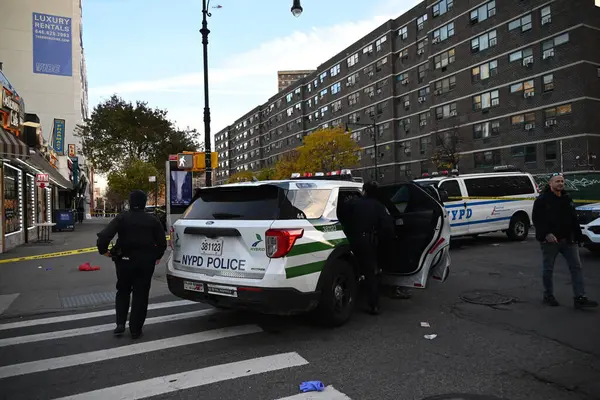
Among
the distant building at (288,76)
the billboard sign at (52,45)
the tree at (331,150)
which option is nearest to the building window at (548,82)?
the tree at (331,150)

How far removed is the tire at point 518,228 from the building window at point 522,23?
3048 cm

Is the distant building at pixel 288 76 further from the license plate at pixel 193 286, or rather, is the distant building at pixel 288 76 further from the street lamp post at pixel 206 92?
the license plate at pixel 193 286

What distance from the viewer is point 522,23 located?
37000 mm

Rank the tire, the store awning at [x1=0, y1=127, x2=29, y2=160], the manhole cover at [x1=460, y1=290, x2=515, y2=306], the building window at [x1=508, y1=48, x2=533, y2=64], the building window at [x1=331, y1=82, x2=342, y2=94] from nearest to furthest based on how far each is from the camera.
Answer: the manhole cover at [x1=460, y1=290, x2=515, y2=306], the store awning at [x1=0, y1=127, x2=29, y2=160], the tire, the building window at [x1=508, y1=48, x2=533, y2=64], the building window at [x1=331, y1=82, x2=342, y2=94]

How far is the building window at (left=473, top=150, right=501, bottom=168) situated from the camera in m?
39.8

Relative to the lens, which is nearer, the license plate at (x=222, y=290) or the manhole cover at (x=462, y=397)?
the manhole cover at (x=462, y=397)

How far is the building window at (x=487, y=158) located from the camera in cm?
3976

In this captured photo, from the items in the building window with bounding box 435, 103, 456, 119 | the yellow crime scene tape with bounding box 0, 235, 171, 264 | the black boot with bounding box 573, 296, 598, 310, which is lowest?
the yellow crime scene tape with bounding box 0, 235, 171, 264

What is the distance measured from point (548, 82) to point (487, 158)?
8409 millimetres

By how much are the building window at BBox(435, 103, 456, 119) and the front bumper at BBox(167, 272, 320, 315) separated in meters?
43.9

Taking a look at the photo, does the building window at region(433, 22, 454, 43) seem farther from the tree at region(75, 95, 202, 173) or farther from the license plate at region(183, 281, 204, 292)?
the license plate at region(183, 281, 204, 292)

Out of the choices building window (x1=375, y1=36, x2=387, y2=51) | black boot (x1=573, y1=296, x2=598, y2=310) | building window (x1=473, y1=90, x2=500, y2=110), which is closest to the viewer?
black boot (x1=573, y1=296, x2=598, y2=310)

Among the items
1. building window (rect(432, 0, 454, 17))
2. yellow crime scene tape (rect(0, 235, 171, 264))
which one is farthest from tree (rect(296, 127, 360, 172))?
yellow crime scene tape (rect(0, 235, 171, 264))

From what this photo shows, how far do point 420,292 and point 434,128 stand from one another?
4207cm
